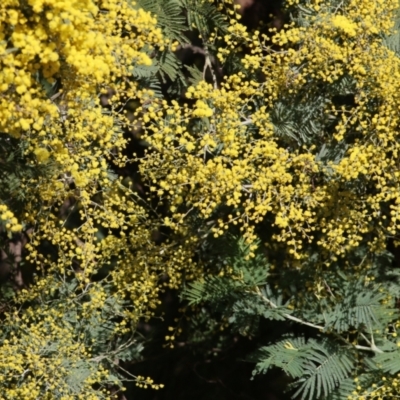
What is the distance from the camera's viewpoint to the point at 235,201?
83.0 inches

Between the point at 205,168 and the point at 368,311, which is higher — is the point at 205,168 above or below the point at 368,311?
above

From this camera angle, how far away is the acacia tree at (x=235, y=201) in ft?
7.05

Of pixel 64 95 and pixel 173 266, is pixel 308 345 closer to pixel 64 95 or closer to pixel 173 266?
pixel 173 266

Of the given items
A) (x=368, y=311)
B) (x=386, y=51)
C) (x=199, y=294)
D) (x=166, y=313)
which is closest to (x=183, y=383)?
(x=166, y=313)

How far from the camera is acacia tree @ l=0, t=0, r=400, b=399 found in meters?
2.15

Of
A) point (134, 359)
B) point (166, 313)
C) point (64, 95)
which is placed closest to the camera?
point (64, 95)

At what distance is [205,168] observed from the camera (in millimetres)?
2086

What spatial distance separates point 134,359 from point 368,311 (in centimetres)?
83

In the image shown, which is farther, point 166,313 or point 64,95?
point 166,313

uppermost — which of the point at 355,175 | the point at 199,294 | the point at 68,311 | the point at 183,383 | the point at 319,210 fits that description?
the point at 355,175

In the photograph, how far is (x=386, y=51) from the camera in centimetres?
220

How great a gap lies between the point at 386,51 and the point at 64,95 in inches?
39.1

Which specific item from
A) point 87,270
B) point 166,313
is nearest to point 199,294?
point 87,270

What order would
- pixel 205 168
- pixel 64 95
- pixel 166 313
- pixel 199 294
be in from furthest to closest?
pixel 166 313 < pixel 199 294 < pixel 205 168 < pixel 64 95
